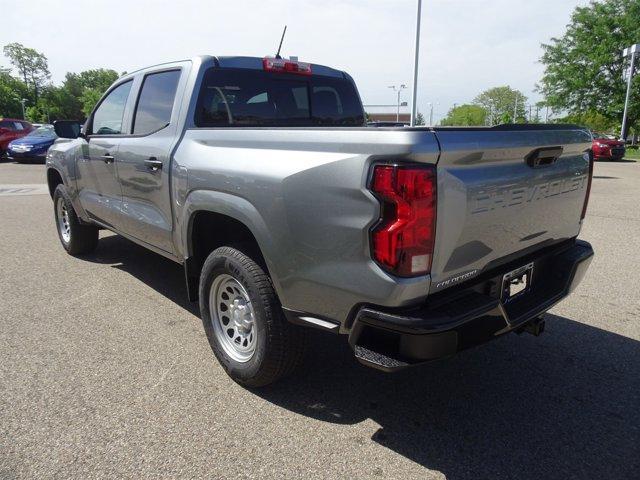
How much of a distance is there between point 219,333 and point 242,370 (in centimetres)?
36

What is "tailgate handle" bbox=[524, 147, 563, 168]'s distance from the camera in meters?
2.41

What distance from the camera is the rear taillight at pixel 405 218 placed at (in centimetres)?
192

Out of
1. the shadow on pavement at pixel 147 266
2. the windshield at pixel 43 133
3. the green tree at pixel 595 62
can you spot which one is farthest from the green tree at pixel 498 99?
the shadow on pavement at pixel 147 266

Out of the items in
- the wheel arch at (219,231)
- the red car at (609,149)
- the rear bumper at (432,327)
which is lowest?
the red car at (609,149)

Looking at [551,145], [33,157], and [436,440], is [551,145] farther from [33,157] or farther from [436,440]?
[33,157]

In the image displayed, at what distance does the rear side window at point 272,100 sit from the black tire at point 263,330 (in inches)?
43.4

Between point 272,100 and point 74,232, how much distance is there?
328cm

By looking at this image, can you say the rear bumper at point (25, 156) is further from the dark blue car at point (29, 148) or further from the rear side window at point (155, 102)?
the rear side window at point (155, 102)

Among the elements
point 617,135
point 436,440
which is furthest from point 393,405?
point 617,135

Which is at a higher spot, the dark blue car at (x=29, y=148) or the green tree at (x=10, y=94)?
the green tree at (x=10, y=94)

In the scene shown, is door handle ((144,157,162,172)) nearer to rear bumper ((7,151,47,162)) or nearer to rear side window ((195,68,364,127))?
rear side window ((195,68,364,127))

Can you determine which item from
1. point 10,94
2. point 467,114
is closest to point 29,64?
point 10,94

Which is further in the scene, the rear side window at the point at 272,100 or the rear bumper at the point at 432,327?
the rear side window at the point at 272,100

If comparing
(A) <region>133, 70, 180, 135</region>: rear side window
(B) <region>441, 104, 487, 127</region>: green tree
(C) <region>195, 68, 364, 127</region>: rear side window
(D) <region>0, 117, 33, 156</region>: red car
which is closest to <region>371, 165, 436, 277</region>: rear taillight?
(C) <region>195, 68, 364, 127</region>: rear side window
